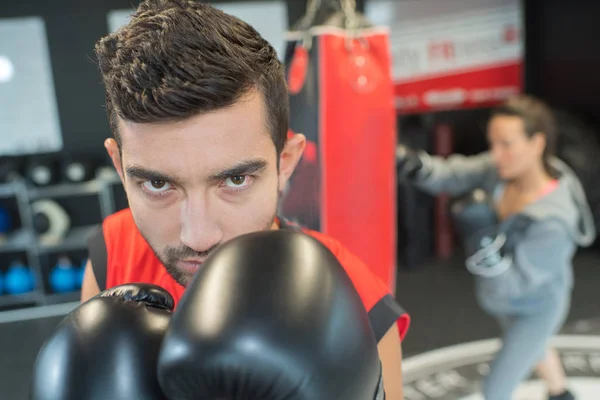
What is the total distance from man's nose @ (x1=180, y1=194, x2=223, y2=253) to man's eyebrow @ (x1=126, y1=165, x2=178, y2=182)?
0.03m

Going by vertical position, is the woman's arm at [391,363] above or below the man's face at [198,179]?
below

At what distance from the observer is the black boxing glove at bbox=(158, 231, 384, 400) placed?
1.37 feet

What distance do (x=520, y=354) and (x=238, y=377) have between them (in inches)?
65.7

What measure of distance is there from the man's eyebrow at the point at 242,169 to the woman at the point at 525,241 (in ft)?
4.56

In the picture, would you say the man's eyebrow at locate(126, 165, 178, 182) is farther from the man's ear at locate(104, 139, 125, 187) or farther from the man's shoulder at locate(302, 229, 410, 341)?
the man's shoulder at locate(302, 229, 410, 341)

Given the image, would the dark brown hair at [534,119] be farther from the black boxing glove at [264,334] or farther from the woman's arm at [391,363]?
the black boxing glove at [264,334]

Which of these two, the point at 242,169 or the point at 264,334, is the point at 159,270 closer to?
the point at 242,169

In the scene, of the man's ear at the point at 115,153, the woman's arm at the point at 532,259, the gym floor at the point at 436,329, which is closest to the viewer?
the man's ear at the point at 115,153

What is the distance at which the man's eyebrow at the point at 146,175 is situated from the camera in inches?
23.4

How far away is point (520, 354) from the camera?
183cm

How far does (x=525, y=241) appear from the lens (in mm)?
1798

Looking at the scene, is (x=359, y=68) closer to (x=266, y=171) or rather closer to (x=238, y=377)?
(x=266, y=171)

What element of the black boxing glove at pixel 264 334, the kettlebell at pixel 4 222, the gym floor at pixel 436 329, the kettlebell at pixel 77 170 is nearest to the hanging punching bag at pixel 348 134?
the black boxing glove at pixel 264 334

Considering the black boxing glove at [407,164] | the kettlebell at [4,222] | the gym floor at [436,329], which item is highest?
the black boxing glove at [407,164]
